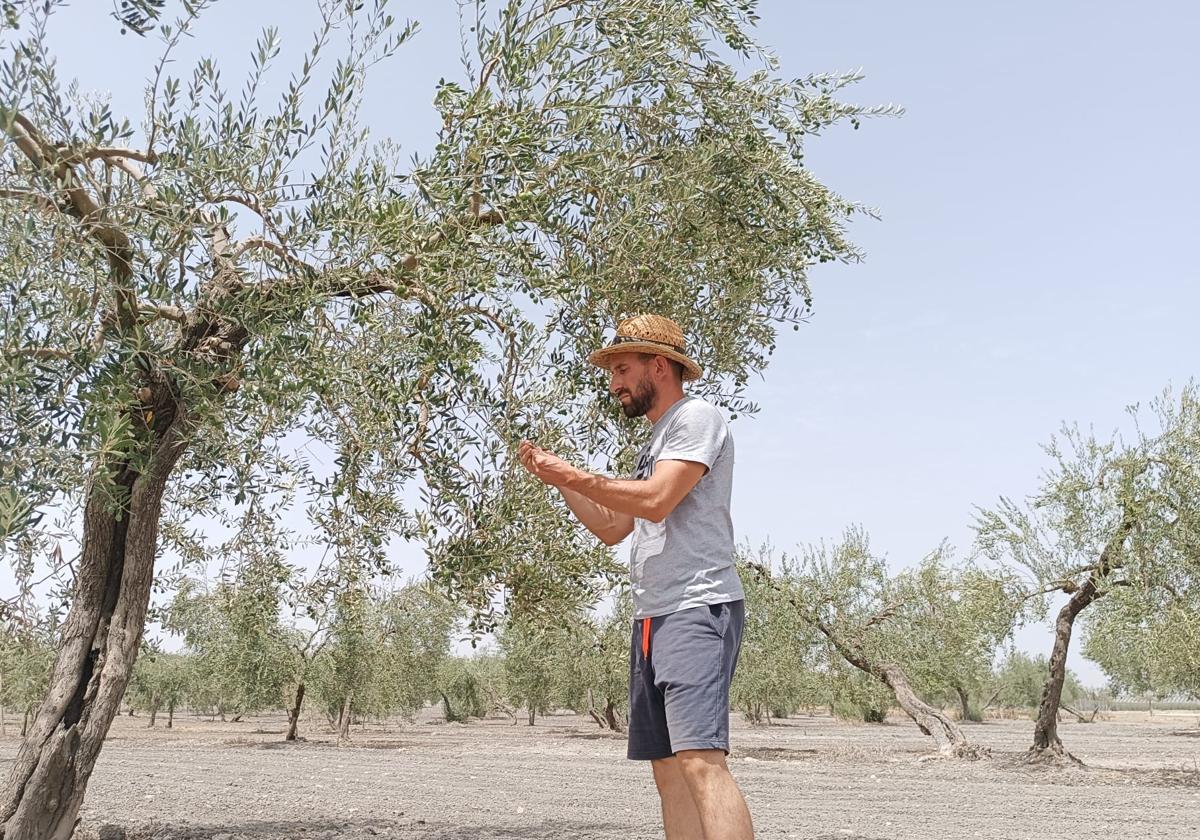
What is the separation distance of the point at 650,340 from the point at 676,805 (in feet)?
6.21

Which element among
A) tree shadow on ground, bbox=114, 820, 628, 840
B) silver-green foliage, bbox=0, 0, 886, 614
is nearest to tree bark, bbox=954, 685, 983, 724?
tree shadow on ground, bbox=114, 820, 628, 840

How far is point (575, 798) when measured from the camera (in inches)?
572

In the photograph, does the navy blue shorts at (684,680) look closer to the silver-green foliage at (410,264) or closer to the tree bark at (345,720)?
the silver-green foliage at (410,264)

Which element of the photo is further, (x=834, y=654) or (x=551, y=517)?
(x=834, y=654)

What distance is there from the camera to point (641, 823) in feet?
36.2

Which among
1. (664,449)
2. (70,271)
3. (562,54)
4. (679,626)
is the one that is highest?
(562,54)

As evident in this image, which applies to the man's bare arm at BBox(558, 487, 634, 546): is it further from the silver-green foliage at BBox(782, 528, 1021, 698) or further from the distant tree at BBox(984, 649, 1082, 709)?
the distant tree at BBox(984, 649, 1082, 709)

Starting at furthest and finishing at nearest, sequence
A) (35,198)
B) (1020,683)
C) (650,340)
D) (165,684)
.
Answer: (1020,683) < (165,684) < (35,198) < (650,340)

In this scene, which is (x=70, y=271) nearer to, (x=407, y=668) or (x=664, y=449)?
(x=664, y=449)

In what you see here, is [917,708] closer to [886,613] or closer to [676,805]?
[886,613]

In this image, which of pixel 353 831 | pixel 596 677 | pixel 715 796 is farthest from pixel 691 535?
pixel 596 677

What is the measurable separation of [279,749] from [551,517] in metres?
28.4

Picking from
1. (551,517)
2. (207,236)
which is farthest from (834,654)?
(207,236)

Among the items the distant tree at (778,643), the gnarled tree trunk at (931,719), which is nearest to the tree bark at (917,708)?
the gnarled tree trunk at (931,719)
